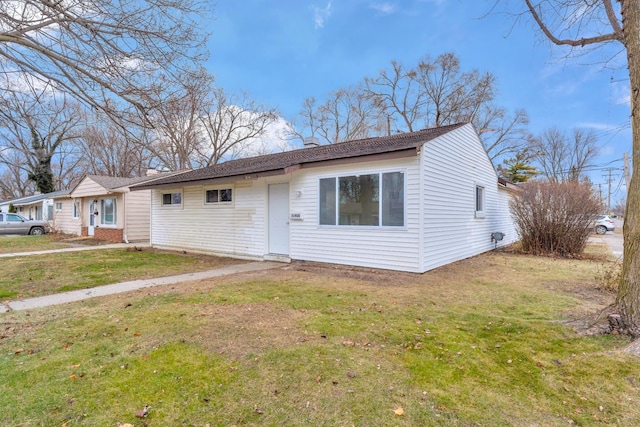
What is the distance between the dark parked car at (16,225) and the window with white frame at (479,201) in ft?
83.2

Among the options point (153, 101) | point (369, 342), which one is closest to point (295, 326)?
point (369, 342)

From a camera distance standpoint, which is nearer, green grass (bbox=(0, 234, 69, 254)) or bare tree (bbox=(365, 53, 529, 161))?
green grass (bbox=(0, 234, 69, 254))

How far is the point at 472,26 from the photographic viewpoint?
6887mm

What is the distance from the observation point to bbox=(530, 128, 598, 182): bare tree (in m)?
36.3

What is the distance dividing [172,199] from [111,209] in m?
6.30

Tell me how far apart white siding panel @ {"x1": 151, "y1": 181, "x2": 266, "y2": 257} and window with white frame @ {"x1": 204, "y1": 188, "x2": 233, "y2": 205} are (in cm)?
17

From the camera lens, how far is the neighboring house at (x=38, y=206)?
2383cm

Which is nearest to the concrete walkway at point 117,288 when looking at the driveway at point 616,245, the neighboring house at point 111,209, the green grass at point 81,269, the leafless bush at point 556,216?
the green grass at point 81,269

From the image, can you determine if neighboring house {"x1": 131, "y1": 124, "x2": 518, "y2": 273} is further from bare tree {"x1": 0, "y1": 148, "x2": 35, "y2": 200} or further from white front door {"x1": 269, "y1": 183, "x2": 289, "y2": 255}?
bare tree {"x1": 0, "y1": 148, "x2": 35, "y2": 200}

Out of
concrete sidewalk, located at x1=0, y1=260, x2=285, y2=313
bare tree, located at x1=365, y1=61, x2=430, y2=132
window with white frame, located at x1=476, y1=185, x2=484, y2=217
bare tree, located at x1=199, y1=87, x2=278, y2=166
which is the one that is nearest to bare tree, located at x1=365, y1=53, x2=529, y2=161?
bare tree, located at x1=365, y1=61, x2=430, y2=132

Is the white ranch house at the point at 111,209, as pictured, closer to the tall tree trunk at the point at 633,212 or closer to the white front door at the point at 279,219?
the white front door at the point at 279,219

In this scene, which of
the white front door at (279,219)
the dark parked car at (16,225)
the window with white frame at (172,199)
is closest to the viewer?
the white front door at (279,219)

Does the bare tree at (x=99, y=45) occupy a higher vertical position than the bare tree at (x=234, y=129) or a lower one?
lower

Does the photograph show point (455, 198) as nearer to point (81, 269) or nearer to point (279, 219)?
point (279, 219)
